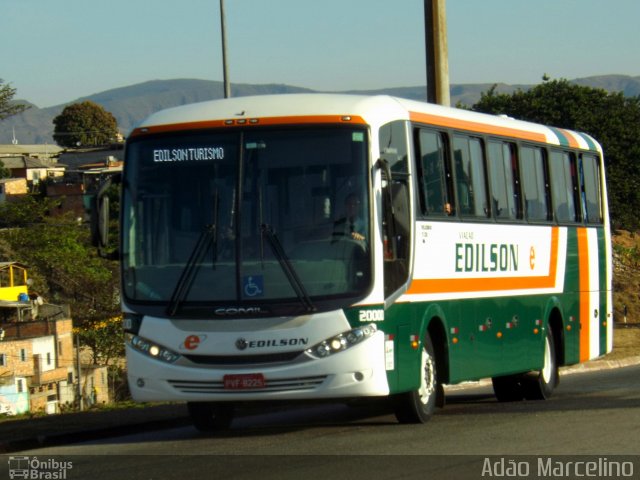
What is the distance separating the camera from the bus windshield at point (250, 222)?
11.9 metres

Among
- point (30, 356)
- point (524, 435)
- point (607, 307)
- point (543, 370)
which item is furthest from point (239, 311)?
point (30, 356)

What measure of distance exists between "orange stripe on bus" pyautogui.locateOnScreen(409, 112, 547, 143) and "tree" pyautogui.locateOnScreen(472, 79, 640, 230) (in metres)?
52.8

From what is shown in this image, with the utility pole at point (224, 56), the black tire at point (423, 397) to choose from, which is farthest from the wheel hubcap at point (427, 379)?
the utility pole at point (224, 56)

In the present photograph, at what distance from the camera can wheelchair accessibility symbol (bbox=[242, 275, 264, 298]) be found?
1194 centimetres

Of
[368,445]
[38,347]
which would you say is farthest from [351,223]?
[38,347]

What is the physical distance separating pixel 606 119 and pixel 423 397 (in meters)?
58.9

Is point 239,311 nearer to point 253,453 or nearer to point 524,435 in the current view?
point 253,453

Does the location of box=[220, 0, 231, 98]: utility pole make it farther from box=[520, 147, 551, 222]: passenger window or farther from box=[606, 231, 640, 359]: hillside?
box=[606, 231, 640, 359]: hillside

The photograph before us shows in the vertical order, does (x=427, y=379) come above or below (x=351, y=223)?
below

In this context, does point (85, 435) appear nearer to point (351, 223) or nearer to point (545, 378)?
point (351, 223)

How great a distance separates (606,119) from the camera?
69.9 metres

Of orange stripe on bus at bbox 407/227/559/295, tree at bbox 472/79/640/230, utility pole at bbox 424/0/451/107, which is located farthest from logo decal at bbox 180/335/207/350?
tree at bbox 472/79/640/230

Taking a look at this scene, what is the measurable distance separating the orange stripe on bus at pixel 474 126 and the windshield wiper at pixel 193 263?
8.50ft

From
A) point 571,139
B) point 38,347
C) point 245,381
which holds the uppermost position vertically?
point 571,139
